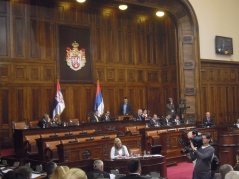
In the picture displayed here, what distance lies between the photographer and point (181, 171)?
1030 centimetres

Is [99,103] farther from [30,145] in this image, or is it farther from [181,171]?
[181,171]

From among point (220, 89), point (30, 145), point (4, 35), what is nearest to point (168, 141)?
point (30, 145)

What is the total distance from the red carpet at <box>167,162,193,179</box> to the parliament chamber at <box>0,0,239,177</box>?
40 cm

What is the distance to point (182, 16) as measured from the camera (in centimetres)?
1639

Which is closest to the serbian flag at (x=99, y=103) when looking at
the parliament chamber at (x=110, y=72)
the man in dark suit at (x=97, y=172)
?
the parliament chamber at (x=110, y=72)

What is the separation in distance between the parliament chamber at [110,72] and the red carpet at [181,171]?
1.33ft

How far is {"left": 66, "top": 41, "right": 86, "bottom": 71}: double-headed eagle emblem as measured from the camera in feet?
52.1

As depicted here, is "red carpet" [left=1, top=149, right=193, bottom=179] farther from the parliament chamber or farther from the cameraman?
the cameraman

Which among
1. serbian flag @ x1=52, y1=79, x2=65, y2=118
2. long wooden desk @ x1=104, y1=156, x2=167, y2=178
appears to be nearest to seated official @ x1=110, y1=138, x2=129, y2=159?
long wooden desk @ x1=104, y1=156, x2=167, y2=178

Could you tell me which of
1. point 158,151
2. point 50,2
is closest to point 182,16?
point 50,2

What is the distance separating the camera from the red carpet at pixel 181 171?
31.5 feet

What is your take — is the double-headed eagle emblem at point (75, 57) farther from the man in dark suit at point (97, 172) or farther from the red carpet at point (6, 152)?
the man in dark suit at point (97, 172)

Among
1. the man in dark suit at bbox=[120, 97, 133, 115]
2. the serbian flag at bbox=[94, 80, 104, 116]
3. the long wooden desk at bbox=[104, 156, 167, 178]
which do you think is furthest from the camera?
the man in dark suit at bbox=[120, 97, 133, 115]

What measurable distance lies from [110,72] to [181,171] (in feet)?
25.8
